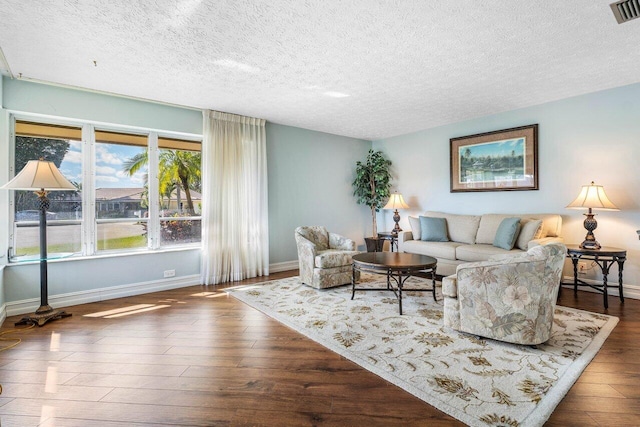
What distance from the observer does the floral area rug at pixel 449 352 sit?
1.81 metres

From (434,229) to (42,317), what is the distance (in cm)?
513

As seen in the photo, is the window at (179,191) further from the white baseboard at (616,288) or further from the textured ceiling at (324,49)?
the white baseboard at (616,288)

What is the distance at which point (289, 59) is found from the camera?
3.11 m

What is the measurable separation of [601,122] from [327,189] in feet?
13.8

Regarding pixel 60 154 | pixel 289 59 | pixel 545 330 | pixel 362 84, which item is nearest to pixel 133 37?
pixel 289 59

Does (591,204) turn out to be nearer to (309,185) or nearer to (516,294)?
(516,294)

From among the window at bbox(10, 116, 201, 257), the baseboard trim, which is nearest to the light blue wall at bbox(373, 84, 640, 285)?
the window at bbox(10, 116, 201, 257)

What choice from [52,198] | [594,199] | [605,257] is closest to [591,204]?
[594,199]

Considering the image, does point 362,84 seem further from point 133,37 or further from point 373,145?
point 373,145

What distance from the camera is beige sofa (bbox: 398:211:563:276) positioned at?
4227 millimetres

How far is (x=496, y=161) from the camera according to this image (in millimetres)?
5066

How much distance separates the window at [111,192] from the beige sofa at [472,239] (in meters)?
3.57

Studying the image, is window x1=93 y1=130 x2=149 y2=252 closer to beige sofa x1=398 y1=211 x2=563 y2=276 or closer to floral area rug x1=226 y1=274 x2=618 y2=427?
floral area rug x1=226 y1=274 x2=618 y2=427

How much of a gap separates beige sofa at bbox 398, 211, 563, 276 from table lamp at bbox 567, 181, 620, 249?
1.17ft
